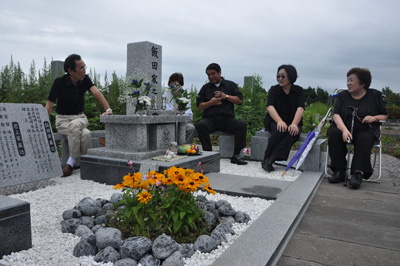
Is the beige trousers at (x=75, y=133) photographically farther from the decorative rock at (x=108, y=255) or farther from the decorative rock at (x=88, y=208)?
the decorative rock at (x=108, y=255)

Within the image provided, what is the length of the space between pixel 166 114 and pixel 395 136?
9.28 meters

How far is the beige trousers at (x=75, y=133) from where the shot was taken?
457cm

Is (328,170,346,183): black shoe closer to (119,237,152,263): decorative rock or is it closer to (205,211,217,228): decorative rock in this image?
(205,211,217,228): decorative rock

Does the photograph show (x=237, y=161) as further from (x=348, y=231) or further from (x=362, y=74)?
(x=348, y=231)

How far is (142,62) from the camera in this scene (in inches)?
205

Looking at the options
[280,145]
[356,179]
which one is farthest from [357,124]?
[280,145]

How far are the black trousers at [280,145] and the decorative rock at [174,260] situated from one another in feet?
10.5

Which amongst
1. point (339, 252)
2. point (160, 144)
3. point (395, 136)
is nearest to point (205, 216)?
point (339, 252)

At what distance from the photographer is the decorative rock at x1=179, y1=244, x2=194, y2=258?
2092mm

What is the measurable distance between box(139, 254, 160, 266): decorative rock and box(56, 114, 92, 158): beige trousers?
3.02 meters

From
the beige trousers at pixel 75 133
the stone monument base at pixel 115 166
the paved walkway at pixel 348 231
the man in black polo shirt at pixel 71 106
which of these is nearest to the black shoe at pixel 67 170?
the man in black polo shirt at pixel 71 106

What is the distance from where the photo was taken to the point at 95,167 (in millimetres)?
4246

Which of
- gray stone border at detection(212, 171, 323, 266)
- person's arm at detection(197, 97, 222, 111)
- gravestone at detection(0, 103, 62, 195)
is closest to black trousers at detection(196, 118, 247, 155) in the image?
person's arm at detection(197, 97, 222, 111)

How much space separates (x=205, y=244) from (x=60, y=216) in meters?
1.49
